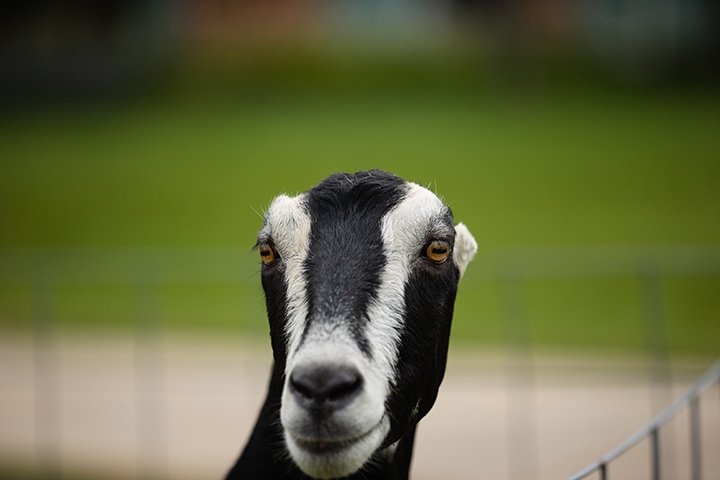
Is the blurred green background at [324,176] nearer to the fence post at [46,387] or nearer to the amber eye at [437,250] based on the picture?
the fence post at [46,387]

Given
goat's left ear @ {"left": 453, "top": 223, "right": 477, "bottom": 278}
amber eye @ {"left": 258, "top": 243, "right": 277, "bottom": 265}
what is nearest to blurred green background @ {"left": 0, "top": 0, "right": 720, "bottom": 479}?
goat's left ear @ {"left": 453, "top": 223, "right": 477, "bottom": 278}

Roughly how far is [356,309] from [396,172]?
25223 mm

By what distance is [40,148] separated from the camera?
133ft

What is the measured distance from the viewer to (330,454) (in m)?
3.75

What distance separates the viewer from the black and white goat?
369 cm

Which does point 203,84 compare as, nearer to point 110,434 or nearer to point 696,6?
point 696,6

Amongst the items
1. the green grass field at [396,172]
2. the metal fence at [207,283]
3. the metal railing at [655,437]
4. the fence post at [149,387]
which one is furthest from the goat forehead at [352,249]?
the green grass field at [396,172]

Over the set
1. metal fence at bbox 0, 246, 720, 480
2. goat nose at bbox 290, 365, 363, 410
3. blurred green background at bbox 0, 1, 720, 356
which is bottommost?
goat nose at bbox 290, 365, 363, 410

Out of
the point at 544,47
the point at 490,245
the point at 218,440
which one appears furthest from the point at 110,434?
the point at 544,47

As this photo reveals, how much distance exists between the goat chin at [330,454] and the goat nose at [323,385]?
183mm

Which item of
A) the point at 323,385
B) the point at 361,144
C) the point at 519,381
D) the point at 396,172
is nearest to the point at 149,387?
the point at 519,381

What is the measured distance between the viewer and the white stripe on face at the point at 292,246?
4.07m

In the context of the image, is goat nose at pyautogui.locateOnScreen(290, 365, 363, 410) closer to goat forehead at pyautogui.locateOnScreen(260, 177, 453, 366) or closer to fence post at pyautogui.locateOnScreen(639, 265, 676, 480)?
goat forehead at pyautogui.locateOnScreen(260, 177, 453, 366)

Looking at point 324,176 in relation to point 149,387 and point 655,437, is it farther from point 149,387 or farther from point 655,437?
point 655,437
